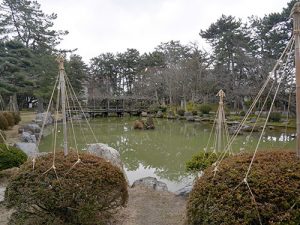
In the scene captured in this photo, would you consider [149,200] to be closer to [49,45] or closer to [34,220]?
[34,220]

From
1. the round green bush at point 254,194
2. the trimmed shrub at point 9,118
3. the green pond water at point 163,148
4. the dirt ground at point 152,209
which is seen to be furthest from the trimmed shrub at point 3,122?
the round green bush at point 254,194

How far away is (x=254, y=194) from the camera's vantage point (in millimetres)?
2422

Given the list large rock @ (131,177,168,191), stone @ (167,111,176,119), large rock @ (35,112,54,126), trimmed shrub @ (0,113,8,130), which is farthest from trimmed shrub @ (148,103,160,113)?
large rock @ (131,177,168,191)

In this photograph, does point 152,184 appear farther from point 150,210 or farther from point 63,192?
point 63,192

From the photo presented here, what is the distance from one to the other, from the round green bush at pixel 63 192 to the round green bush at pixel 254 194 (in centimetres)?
116

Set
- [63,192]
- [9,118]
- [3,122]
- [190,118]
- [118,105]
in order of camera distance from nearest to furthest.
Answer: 1. [63,192]
2. [3,122]
3. [9,118]
4. [190,118]
5. [118,105]

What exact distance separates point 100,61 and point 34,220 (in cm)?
3587

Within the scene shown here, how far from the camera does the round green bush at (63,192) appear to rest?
335 cm

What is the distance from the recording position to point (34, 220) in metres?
3.50

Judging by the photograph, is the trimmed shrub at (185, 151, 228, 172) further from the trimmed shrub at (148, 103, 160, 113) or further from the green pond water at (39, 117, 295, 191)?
the trimmed shrub at (148, 103, 160, 113)

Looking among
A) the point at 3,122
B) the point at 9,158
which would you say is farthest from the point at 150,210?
the point at 3,122

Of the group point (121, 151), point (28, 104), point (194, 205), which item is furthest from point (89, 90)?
point (194, 205)

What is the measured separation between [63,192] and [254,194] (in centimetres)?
204

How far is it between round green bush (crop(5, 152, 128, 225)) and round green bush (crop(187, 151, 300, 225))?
1.16m
